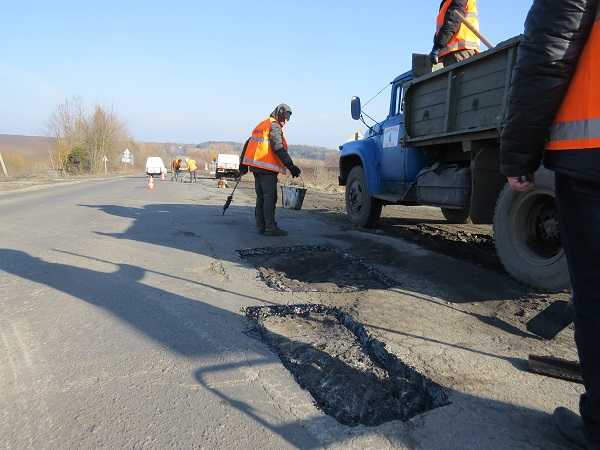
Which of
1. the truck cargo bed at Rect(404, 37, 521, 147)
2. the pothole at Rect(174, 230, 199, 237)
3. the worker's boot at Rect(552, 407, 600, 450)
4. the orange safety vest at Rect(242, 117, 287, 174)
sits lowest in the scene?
the pothole at Rect(174, 230, 199, 237)

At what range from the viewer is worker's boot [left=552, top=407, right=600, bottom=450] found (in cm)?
183

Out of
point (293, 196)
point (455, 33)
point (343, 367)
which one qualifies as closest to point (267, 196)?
point (293, 196)

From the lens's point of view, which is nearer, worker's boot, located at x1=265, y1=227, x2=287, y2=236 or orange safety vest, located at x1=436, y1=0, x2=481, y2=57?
Answer: orange safety vest, located at x1=436, y1=0, x2=481, y2=57

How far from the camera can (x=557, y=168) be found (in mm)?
1713

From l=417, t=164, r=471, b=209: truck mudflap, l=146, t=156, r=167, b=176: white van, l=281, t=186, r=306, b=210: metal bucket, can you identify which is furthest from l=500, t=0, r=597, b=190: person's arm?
l=146, t=156, r=167, b=176: white van

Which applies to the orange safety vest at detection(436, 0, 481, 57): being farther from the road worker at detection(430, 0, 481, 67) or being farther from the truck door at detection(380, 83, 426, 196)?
the truck door at detection(380, 83, 426, 196)

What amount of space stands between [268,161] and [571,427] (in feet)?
18.1

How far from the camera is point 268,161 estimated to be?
22.4 feet

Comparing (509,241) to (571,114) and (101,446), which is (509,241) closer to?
(571,114)

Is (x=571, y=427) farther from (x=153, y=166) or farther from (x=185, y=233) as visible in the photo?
(x=153, y=166)

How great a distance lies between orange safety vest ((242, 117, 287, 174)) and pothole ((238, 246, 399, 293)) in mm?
1559

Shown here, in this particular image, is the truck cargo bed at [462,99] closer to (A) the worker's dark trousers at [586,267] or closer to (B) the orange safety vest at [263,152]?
(B) the orange safety vest at [263,152]

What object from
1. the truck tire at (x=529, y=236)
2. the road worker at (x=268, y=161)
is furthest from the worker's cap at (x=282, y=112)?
the truck tire at (x=529, y=236)

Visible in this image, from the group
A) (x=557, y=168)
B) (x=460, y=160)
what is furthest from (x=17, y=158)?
(x=557, y=168)
